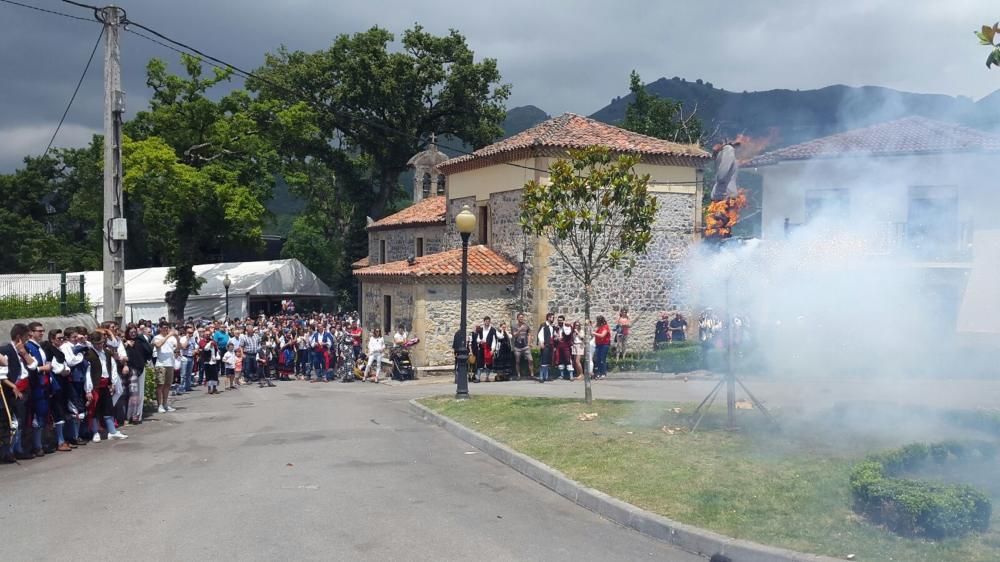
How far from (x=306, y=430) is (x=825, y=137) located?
12744mm

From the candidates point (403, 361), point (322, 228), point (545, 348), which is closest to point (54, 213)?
point (322, 228)

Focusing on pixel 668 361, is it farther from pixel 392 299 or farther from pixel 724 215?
pixel 724 215

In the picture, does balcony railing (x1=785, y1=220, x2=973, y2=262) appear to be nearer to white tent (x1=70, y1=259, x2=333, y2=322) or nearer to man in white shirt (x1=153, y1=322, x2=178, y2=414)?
man in white shirt (x1=153, y1=322, x2=178, y2=414)

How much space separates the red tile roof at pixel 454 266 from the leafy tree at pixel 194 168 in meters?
12.9

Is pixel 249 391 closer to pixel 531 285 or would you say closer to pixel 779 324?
→ pixel 531 285

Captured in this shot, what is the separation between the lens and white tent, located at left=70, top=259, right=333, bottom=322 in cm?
4127

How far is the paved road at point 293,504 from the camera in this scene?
6.68m

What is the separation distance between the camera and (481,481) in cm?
962

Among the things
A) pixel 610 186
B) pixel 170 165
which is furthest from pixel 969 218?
pixel 170 165

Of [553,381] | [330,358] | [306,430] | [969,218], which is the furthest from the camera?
[330,358]

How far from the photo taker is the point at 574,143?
25094 mm

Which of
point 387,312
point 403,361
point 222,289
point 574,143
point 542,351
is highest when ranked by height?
point 574,143

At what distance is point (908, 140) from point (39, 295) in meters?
17.8

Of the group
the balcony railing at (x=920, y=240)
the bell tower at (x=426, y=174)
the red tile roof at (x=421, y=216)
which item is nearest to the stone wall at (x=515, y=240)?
the red tile roof at (x=421, y=216)
